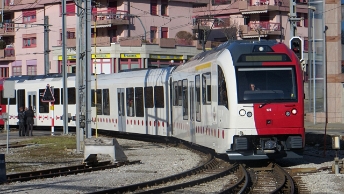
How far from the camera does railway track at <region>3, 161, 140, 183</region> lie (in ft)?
59.1

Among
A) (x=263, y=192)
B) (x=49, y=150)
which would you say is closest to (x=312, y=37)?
(x=49, y=150)

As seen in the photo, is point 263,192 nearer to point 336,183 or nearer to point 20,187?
point 336,183

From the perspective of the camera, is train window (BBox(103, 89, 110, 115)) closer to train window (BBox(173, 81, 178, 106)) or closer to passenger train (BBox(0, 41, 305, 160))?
train window (BBox(173, 81, 178, 106))

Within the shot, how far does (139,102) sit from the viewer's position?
108ft

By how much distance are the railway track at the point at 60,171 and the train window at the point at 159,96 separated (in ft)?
26.4

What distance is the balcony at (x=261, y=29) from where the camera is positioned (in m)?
71.2

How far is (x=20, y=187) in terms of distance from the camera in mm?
16281

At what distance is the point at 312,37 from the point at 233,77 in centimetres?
2883

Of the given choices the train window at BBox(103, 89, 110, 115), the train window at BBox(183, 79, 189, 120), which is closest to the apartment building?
the train window at BBox(103, 89, 110, 115)

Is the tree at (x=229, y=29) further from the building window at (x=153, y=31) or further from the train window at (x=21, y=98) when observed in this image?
the train window at (x=21, y=98)

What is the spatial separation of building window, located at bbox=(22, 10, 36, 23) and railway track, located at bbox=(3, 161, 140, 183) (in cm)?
5494

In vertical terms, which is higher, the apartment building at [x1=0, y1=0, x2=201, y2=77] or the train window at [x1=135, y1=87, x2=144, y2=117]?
the apartment building at [x1=0, y1=0, x2=201, y2=77]

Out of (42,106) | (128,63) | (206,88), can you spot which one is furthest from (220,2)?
(206,88)

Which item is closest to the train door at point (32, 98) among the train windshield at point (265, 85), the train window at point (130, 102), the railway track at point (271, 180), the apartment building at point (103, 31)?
the train window at point (130, 102)
